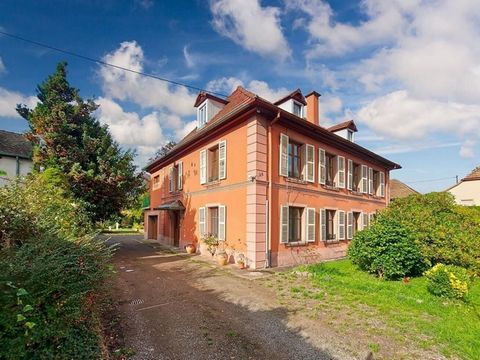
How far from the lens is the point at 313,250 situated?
12445 millimetres

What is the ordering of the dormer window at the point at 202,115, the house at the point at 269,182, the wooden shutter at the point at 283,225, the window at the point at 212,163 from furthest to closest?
the dormer window at the point at 202,115 < the window at the point at 212,163 < the wooden shutter at the point at 283,225 < the house at the point at 269,182

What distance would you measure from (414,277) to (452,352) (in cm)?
532

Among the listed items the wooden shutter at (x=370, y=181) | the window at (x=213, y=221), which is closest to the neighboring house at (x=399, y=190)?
the wooden shutter at (x=370, y=181)

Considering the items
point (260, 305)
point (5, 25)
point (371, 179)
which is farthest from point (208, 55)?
point (371, 179)

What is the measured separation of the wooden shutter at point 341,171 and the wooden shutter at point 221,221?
656cm

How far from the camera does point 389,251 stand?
8.82 metres

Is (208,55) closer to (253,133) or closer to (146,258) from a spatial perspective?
(253,133)

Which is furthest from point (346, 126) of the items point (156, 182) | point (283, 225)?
point (156, 182)

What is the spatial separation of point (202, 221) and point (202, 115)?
5.82 m

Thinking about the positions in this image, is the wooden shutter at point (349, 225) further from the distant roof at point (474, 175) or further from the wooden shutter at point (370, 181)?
the distant roof at point (474, 175)

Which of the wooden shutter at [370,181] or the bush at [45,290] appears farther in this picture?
the wooden shutter at [370,181]

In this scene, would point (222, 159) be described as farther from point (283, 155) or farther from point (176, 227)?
point (176, 227)

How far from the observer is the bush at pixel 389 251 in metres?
8.70

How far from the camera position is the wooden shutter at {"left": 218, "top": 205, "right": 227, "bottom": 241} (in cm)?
1172
